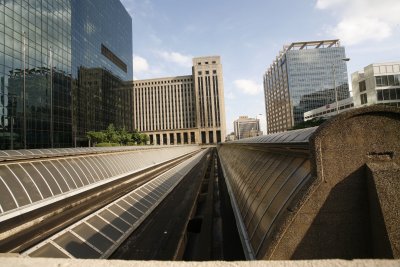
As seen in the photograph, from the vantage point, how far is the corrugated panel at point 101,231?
8.61 metres

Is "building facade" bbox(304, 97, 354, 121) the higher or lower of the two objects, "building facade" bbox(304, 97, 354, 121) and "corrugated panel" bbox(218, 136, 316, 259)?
the higher

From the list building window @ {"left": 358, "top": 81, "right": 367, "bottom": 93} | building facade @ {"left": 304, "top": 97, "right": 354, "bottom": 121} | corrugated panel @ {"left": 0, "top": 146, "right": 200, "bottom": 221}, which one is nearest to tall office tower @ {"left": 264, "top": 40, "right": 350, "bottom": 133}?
building facade @ {"left": 304, "top": 97, "right": 354, "bottom": 121}

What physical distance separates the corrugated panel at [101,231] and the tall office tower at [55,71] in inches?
743

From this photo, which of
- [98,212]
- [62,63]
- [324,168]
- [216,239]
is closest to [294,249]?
[324,168]

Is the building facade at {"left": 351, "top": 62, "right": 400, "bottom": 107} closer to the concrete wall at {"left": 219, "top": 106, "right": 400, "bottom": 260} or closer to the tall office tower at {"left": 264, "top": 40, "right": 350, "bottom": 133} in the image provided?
the concrete wall at {"left": 219, "top": 106, "right": 400, "bottom": 260}

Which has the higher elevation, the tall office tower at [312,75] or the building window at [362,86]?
the tall office tower at [312,75]

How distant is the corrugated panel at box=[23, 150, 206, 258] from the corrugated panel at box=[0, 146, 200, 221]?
3119 millimetres

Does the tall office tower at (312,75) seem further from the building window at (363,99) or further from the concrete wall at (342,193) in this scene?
the concrete wall at (342,193)

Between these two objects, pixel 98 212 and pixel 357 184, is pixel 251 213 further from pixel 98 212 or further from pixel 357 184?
pixel 98 212

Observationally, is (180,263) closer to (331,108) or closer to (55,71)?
(55,71)

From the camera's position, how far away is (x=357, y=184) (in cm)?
522

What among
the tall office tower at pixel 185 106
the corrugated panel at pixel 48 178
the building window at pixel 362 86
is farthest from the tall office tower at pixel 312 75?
the corrugated panel at pixel 48 178

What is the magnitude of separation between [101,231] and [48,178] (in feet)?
19.5

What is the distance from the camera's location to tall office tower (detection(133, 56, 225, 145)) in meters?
177
